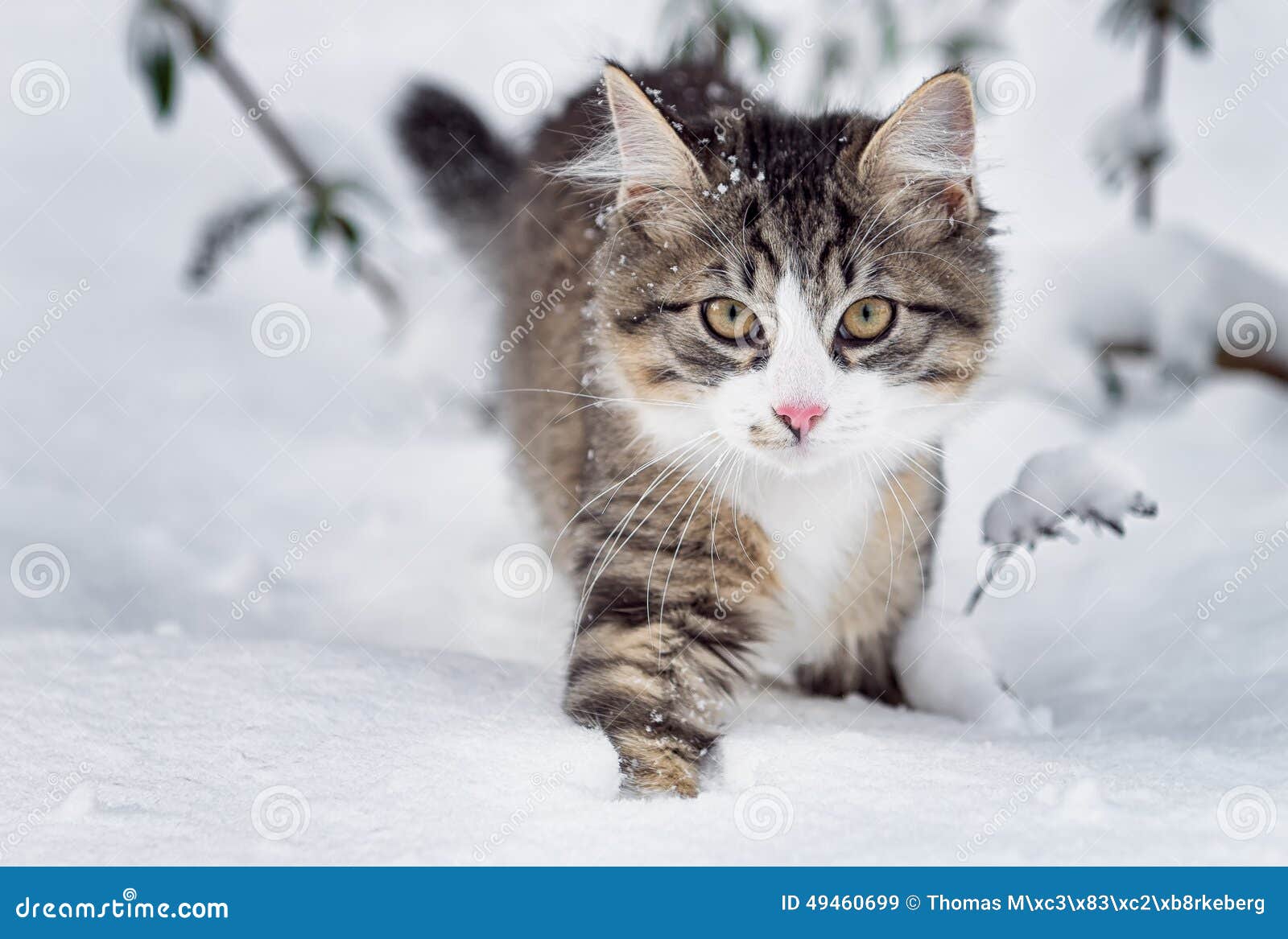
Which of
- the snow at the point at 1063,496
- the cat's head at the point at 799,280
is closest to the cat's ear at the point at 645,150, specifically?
the cat's head at the point at 799,280

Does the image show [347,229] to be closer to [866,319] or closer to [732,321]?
[732,321]

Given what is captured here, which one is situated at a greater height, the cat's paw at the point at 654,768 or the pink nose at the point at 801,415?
the pink nose at the point at 801,415

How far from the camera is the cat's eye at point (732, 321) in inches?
70.3

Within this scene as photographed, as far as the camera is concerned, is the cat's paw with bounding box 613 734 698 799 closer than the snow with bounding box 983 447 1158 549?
Yes

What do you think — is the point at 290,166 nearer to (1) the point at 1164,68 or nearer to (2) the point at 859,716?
(2) the point at 859,716

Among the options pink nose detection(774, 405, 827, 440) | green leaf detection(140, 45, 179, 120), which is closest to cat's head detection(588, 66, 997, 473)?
pink nose detection(774, 405, 827, 440)

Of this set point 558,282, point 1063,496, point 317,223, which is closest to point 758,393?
→ point 1063,496

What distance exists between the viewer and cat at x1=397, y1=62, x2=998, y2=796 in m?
1.76

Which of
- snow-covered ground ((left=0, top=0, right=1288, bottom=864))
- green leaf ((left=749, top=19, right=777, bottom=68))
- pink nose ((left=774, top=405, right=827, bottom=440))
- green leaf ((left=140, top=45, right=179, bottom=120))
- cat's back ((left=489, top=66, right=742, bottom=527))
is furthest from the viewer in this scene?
green leaf ((left=749, top=19, right=777, bottom=68))

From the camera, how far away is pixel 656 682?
6.09 ft

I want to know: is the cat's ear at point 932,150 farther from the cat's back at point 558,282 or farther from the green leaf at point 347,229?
the green leaf at point 347,229

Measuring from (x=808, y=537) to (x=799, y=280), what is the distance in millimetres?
518

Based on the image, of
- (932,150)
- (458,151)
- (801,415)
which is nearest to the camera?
(801,415)

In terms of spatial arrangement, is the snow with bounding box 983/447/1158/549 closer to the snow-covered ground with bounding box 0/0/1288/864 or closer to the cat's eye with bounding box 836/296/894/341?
the snow-covered ground with bounding box 0/0/1288/864
